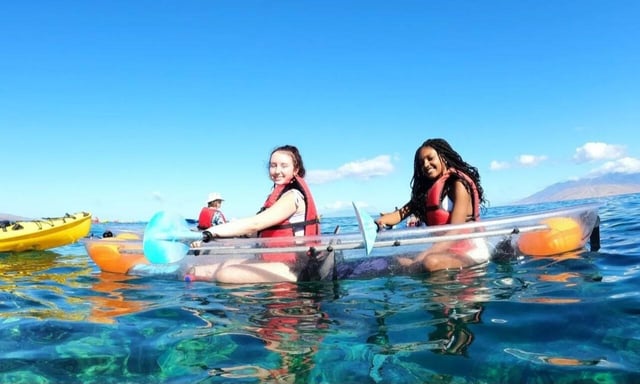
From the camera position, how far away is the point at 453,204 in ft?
19.1

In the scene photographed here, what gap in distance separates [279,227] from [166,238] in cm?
130

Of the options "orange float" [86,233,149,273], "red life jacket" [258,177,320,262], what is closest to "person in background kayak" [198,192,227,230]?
Answer: "orange float" [86,233,149,273]

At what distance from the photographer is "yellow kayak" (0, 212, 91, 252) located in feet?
38.1

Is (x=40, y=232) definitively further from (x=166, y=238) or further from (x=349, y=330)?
(x=349, y=330)

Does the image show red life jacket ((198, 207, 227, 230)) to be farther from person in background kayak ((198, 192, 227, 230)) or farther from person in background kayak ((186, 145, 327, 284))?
person in background kayak ((186, 145, 327, 284))

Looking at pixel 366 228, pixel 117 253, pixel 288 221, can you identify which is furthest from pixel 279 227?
pixel 117 253

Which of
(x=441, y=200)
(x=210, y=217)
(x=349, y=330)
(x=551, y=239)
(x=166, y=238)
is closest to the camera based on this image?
(x=349, y=330)

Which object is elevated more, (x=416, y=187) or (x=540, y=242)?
(x=416, y=187)

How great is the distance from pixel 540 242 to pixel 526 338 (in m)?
3.12

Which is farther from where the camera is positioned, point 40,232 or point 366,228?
point 40,232

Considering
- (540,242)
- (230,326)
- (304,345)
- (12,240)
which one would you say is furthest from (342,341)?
(12,240)

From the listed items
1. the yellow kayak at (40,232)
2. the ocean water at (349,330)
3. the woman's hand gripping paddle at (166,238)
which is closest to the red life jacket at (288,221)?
the ocean water at (349,330)

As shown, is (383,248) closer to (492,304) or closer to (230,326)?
(492,304)

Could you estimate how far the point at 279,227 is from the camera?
5484 mm
